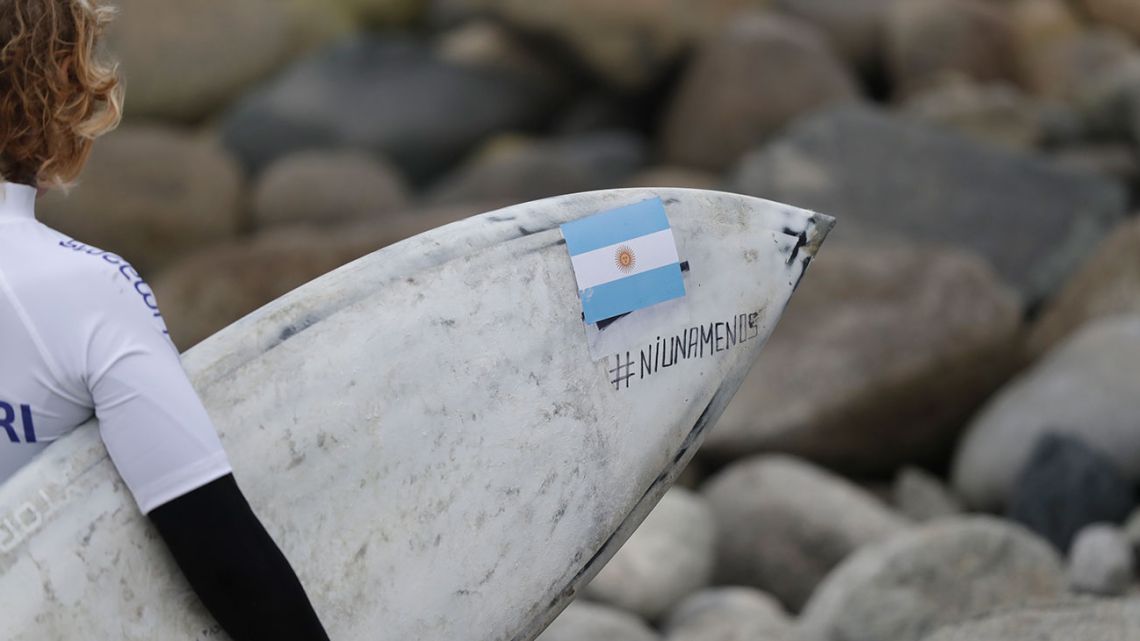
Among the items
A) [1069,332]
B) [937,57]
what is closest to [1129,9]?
[937,57]

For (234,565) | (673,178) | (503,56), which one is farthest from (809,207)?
(234,565)

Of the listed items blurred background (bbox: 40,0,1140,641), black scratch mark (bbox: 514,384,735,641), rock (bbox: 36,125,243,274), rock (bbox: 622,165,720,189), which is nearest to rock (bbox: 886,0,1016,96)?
blurred background (bbox: 40,0,1140,641)

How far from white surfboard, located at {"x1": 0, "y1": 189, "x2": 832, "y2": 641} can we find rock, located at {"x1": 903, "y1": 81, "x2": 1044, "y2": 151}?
7.01 metres

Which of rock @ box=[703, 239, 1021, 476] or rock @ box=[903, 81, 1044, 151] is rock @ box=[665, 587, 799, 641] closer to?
rock @ box=[703, 239, 1021, 476]

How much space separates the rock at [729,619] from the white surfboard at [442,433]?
1508mm

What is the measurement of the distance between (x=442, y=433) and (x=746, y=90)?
749 cm

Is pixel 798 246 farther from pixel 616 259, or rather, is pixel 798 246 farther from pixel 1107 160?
pixel 1107 160

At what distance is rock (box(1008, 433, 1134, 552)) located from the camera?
15.9ft

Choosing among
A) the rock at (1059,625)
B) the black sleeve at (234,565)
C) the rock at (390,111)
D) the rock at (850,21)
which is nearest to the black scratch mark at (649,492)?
the black sleeve at (234,565)

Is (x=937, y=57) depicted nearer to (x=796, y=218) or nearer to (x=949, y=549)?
(x=949, y=549)

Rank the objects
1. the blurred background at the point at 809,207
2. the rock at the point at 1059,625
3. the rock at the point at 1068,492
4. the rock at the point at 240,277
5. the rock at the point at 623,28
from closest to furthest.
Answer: the rock at the point at 1059,625, the blurred background at the point at 809,207, the rock at the point at 1068,492, the rock at the point at 240,277, the rock at the point at 623,28

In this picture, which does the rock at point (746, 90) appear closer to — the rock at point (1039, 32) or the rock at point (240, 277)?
the rock at point (1039, 32)

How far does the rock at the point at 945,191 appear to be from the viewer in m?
7.52

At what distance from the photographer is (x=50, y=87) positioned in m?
1.59
